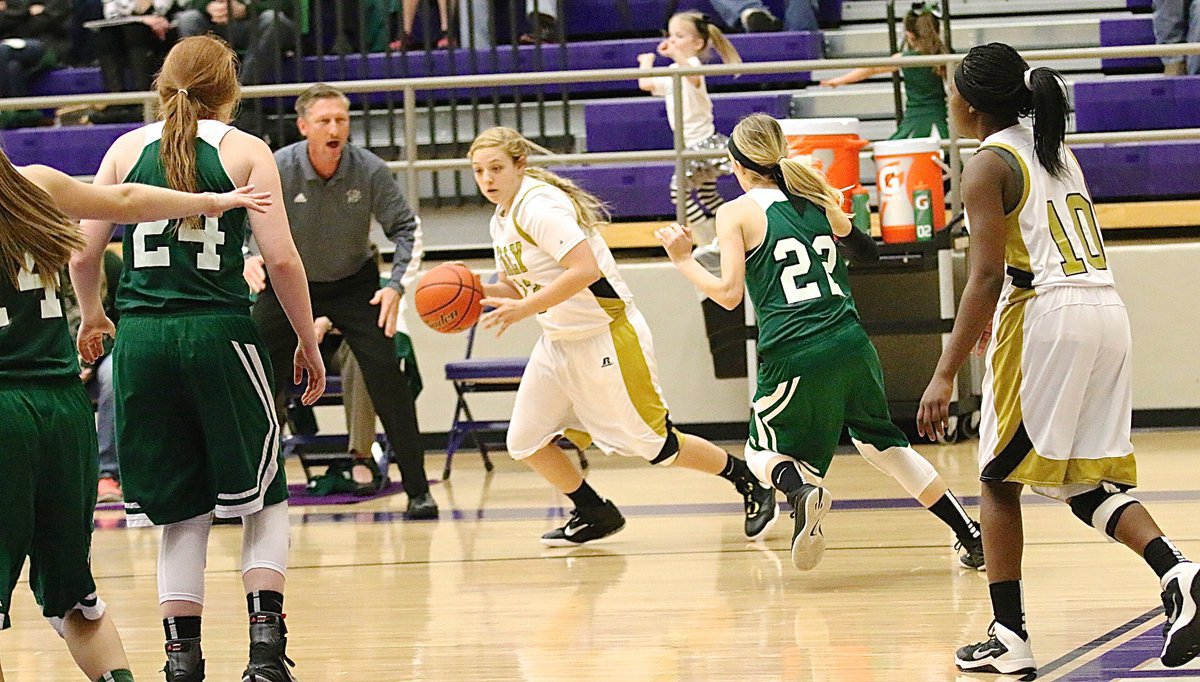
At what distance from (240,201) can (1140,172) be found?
6195 millimetres

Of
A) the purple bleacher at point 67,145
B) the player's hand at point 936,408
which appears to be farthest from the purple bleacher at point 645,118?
the player's hand at point 936,408

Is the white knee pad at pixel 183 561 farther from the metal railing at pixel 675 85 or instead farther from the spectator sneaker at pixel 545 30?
the spectator sneaker at pixel 545 30

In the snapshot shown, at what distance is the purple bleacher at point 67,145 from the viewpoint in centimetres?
941

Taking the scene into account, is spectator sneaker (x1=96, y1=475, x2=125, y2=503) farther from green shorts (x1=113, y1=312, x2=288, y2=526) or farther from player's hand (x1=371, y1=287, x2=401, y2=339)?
green shorts (x1=113, y1=312, x2=288, y2=526)

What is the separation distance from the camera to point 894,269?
7.37m

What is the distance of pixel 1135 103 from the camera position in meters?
8.61

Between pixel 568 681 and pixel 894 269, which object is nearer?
pixel 568 681

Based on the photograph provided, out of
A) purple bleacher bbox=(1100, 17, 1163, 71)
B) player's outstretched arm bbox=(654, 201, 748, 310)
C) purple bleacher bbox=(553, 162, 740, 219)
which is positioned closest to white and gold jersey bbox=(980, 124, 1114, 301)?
player's outstretched arm bbox=(654, 201, 748, 310)

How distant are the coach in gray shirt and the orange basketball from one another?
524 millimetres

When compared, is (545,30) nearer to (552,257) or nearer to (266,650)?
(552,257)

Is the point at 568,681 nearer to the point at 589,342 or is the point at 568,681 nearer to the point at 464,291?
the point at 589,342

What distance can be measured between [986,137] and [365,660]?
6.53ft

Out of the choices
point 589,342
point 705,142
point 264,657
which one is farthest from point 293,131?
point 264,657

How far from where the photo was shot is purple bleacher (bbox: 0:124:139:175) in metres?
9.41
